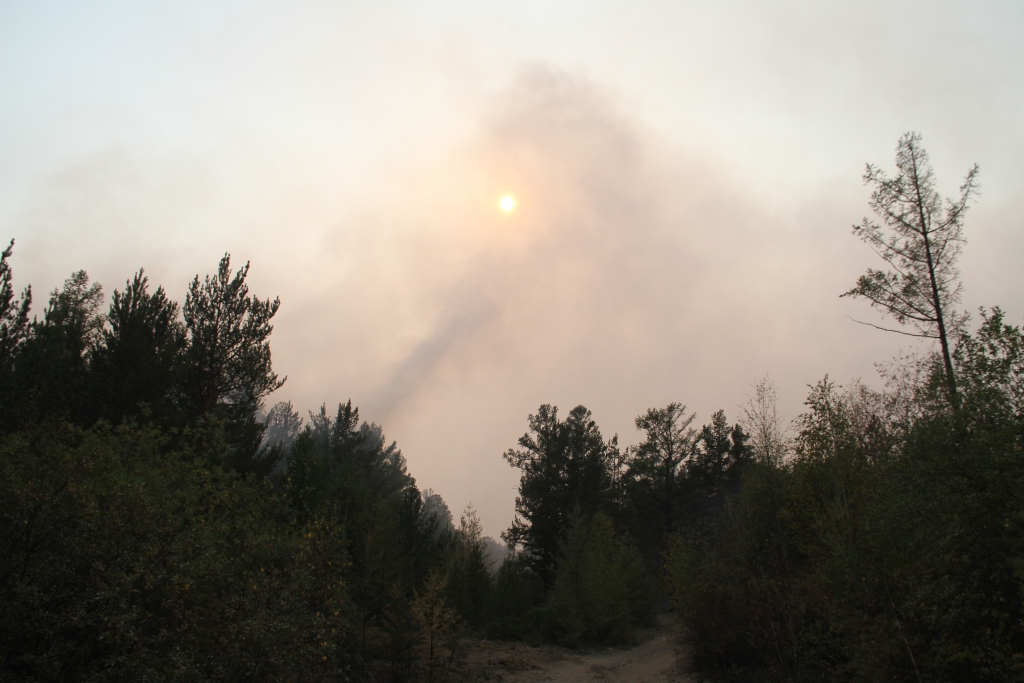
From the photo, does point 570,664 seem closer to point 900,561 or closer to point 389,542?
point 389,542

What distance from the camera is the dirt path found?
1986 cm

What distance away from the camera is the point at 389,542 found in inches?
790

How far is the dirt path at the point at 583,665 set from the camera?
782 inches

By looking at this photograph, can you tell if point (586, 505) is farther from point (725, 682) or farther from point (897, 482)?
point (897, 482)

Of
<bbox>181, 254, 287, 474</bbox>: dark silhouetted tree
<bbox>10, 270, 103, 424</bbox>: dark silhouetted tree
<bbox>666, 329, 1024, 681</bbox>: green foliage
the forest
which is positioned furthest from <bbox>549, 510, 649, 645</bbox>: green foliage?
<bbox>10, 270, 103, 424</bbox>: dark silhouetted tree

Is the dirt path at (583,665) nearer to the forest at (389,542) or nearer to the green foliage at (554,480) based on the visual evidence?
the forest at (389,542)

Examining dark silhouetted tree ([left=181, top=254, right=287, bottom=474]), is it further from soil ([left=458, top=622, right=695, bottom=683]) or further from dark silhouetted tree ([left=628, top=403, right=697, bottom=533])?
dark silhouetted tree ([left=628, top=403, right=697, bottom=533])

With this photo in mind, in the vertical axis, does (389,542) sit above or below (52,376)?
below

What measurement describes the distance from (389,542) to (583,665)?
10882mm

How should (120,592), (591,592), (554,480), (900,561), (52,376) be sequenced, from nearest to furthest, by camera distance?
(120,592)
(900,561)
(52,376)
(591,592)
(554,480)

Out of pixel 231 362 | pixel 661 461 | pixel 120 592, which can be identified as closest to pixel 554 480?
pixel 661 461

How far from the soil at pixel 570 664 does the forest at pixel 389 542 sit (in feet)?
4.44

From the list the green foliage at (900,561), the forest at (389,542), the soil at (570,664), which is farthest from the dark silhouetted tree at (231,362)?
the green foliage at (900,561)

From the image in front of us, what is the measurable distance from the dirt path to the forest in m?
1.58
